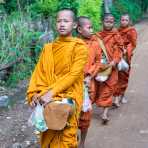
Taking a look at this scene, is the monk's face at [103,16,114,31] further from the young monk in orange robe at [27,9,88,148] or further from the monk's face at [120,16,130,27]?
the young monk in orange robe at [27,9,88,148]

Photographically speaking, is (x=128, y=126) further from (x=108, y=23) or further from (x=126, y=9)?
(x=126, y=9)

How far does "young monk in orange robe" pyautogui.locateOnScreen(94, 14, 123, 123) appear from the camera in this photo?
26.6 ft

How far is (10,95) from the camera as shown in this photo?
8844 mm

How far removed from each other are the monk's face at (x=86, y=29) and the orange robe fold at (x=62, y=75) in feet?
3.40

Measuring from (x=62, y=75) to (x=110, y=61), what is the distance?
2.89m

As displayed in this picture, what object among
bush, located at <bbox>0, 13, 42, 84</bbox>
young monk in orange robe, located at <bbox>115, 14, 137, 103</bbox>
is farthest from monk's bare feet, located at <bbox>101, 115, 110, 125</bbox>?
bush, located at <bbox>0, 13, 42, 84</bbox>

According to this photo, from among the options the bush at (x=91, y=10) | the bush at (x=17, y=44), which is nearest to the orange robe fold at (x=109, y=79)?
the bush at (x=17, y=44)

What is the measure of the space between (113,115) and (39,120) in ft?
12.1

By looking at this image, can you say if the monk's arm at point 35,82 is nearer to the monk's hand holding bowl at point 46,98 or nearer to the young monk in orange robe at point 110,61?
the monk's hand holding bowl at point 46,98

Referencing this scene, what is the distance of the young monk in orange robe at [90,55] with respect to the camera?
628 centimetres

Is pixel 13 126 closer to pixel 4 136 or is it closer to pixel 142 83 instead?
pixel 4 136

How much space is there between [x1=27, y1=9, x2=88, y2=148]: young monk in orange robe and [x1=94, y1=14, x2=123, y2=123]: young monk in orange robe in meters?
2.82

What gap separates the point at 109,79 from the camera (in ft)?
27.1

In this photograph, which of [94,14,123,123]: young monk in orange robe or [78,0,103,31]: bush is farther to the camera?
[78,0,103,31]: bush
